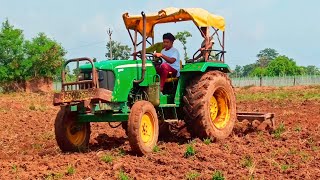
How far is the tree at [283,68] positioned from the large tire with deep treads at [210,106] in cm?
7571

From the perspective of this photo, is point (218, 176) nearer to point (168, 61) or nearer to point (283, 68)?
point (168, 61)

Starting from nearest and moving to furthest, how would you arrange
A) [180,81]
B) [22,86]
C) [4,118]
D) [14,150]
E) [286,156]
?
[286,156], [180,81], [14,150], [4,118], [22,86]

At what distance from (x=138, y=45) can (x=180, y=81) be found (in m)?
1.42

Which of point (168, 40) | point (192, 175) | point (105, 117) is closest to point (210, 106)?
point (168, 40)

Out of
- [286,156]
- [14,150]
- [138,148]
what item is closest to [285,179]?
[286,156]

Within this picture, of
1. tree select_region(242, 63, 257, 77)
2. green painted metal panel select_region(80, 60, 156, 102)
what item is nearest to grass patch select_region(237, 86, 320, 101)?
green painted metal panel select_region(80, 60, 156, 102)

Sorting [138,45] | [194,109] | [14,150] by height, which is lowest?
[14,150]

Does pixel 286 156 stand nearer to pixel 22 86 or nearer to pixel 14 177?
pixel 14 177

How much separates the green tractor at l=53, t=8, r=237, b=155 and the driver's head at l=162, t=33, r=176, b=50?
1.21 ft

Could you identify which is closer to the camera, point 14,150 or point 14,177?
point 14,177

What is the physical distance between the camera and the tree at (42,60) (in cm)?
5438

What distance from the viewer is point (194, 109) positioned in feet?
29.3

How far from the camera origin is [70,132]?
344 inches

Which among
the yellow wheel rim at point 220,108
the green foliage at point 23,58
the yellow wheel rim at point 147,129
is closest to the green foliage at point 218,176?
the yellow wheel rim at point 147,129
